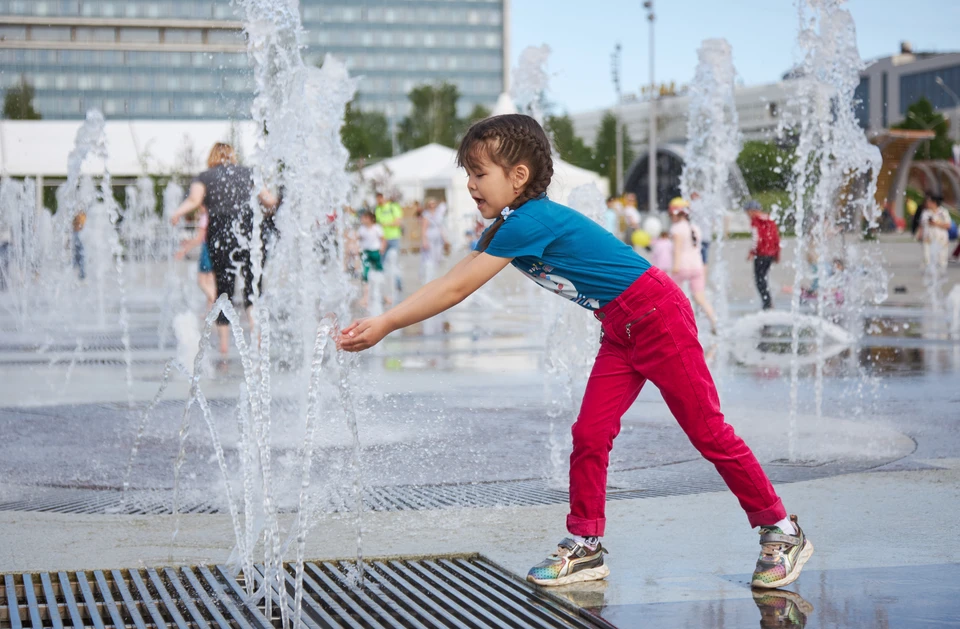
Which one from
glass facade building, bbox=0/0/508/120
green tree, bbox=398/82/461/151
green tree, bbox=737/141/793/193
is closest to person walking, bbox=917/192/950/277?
green tree, bbox=737/141/793/193

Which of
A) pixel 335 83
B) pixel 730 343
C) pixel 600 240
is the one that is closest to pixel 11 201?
pixel 335 83

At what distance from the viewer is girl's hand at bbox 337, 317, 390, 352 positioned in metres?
2.97

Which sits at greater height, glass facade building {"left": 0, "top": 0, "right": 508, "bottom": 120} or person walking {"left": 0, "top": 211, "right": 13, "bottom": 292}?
glass facade building {"left": 0, "top": 0, "right": 508, "bottom": 120}

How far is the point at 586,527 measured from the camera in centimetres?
344

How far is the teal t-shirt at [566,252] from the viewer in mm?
3270

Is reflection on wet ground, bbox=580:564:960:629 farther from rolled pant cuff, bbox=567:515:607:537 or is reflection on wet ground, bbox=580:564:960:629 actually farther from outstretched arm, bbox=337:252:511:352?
outstretched arm, bbox=337:252:511:352

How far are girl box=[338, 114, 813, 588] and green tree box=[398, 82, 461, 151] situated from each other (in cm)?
9725

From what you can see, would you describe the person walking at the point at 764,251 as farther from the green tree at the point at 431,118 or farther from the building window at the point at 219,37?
the building window at the point at 219,37

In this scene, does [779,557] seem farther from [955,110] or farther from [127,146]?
[955,110]

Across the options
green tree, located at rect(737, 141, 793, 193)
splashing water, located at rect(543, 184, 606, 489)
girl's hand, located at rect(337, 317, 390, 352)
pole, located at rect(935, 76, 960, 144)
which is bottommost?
splashing water, located at rect(543, 184, 606, 489)

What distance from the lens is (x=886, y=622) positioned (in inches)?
116

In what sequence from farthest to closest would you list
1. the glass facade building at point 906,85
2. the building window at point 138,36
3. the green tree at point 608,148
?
the building window at point 138,36 < the green tree at point 608,148 < the glass facade building at point 906,85

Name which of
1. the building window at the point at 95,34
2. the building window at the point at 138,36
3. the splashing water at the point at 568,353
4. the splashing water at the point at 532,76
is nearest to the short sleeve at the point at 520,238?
the splashing water at the point at 568,353

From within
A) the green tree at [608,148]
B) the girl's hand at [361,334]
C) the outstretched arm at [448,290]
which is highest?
the green tree at [608,148]
